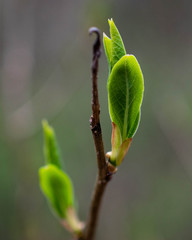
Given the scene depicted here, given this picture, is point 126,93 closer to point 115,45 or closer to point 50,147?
point 115,45

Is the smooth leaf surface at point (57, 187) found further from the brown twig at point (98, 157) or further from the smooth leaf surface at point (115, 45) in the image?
the smooth leaf surface at point (115, 45)

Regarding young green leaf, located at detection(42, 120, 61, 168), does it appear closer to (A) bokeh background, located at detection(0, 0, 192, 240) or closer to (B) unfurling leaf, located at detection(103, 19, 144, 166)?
(B) unfurling leaf, located at detection(103, 19, 144, 166)

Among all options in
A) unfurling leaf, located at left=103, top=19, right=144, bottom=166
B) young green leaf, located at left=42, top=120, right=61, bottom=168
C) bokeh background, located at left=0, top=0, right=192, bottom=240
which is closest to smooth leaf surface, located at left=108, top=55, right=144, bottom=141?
unfurling leaf, located at left=103, top=19, right=144, bottom=166

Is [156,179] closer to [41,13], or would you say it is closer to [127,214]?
[127,214]

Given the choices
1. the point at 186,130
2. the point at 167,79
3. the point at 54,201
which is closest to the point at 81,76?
the point at 167,79

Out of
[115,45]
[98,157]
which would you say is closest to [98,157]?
[98,157]
